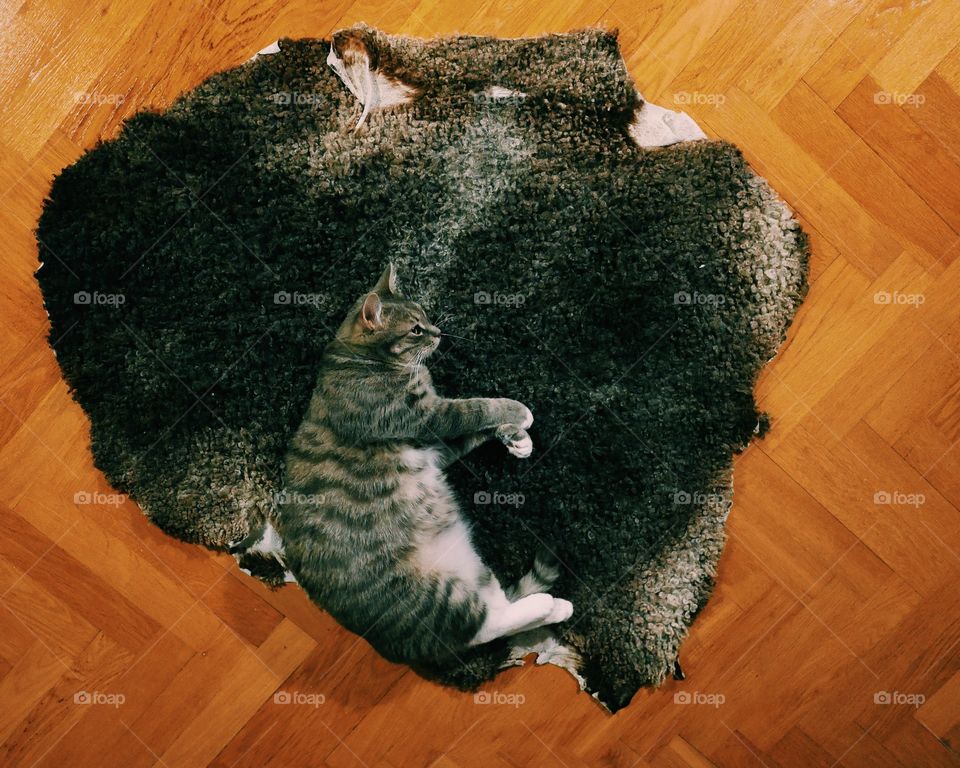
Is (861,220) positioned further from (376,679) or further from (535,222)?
(376,679)

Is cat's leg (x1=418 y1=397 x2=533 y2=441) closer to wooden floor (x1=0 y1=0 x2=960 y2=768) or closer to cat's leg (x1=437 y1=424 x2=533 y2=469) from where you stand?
cat's leg (x1=437 y1=424 x2=533 y2=469)

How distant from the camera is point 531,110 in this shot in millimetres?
1813

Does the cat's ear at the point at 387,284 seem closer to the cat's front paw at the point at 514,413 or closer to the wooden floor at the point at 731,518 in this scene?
the cat's front paw at the point at 514,413

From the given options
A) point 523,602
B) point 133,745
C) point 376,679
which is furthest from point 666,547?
point 133,745

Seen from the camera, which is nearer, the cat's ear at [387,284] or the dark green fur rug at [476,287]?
the cat's ear at [387,284]

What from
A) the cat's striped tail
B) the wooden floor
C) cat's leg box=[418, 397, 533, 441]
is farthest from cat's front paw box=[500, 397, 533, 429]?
the wooden floor

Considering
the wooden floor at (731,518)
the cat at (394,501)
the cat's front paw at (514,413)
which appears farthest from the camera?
the wooden floor at (731,518)

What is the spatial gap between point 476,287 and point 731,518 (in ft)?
3.04

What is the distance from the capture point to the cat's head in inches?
63.9

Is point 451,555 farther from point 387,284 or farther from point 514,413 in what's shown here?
point 387,284

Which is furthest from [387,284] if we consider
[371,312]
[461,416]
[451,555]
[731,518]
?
[731,518]

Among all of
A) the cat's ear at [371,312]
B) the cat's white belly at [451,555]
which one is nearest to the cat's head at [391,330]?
the cat's ear at [371,312]

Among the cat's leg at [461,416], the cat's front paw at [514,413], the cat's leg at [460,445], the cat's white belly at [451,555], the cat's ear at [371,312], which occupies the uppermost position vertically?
the cat's ear at [371,312]

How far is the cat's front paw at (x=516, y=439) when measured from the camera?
1709 mm
